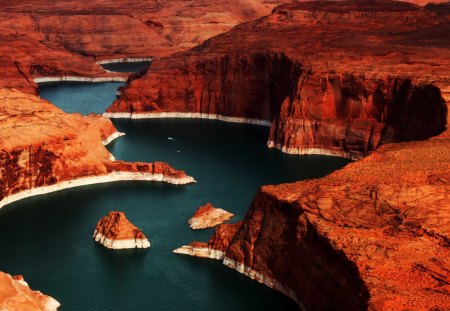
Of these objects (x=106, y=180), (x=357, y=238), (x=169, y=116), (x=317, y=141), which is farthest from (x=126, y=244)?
(x=169, y=116)

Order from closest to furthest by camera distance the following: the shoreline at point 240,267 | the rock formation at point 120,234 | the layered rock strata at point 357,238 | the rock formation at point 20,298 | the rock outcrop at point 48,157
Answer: the layered rock strata at point 357,238, the rock formation at point 20,298, the shoreline at point 240,267, the rock formation at point 120,234, the rock outcrop at point 48,157

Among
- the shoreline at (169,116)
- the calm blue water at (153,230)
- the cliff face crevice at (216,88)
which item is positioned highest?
the cliff face crevice at (216,88)

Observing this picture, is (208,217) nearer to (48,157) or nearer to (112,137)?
(48,157)

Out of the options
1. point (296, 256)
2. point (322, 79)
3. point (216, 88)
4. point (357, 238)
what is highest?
point (322, 79)

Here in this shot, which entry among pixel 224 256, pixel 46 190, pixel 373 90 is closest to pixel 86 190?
pixel 46 190

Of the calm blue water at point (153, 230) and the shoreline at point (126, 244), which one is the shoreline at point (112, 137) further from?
the shoreline at point (126, 244)

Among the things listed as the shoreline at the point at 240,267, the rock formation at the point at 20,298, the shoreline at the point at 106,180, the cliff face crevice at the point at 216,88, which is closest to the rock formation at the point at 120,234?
the shoreline at the point at 240,267

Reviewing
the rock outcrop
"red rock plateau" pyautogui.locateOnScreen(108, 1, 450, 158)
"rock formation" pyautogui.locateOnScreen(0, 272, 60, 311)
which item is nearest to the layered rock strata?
"rock formation" pyautogui.locateOnScreen(0, 272, 60, 311)
